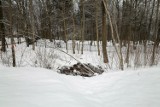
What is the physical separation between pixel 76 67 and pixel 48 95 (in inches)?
225

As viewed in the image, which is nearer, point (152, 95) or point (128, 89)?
point (152, 95)

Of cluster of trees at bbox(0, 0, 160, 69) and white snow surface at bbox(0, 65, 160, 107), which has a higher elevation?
cluster of trees at bbox(0, 0, 160, 69)

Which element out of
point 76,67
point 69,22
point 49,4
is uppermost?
point 49,4

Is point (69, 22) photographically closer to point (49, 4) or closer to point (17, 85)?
point (49, 4)

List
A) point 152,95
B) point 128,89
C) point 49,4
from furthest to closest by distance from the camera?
1. point 49,4
2. point 128,89
3. point 152,95

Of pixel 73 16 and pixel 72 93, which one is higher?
pixel 73 16

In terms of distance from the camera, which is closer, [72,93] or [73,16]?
[72,93]

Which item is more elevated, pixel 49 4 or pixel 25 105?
pixel 49 4

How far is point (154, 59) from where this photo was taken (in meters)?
8.34

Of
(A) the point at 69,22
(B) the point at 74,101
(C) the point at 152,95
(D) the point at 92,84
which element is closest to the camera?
(B) the point at 74,101

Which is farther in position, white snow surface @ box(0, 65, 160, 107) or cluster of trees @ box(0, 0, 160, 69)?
cluster of trees @ box(0, 0, 160, 69)

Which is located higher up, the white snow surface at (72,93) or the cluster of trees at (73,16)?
the cluster of trees at (73,16)

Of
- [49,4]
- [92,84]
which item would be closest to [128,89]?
[92,84]

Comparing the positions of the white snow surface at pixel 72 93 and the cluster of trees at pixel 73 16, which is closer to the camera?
the white snow surface at pixel 72 93
